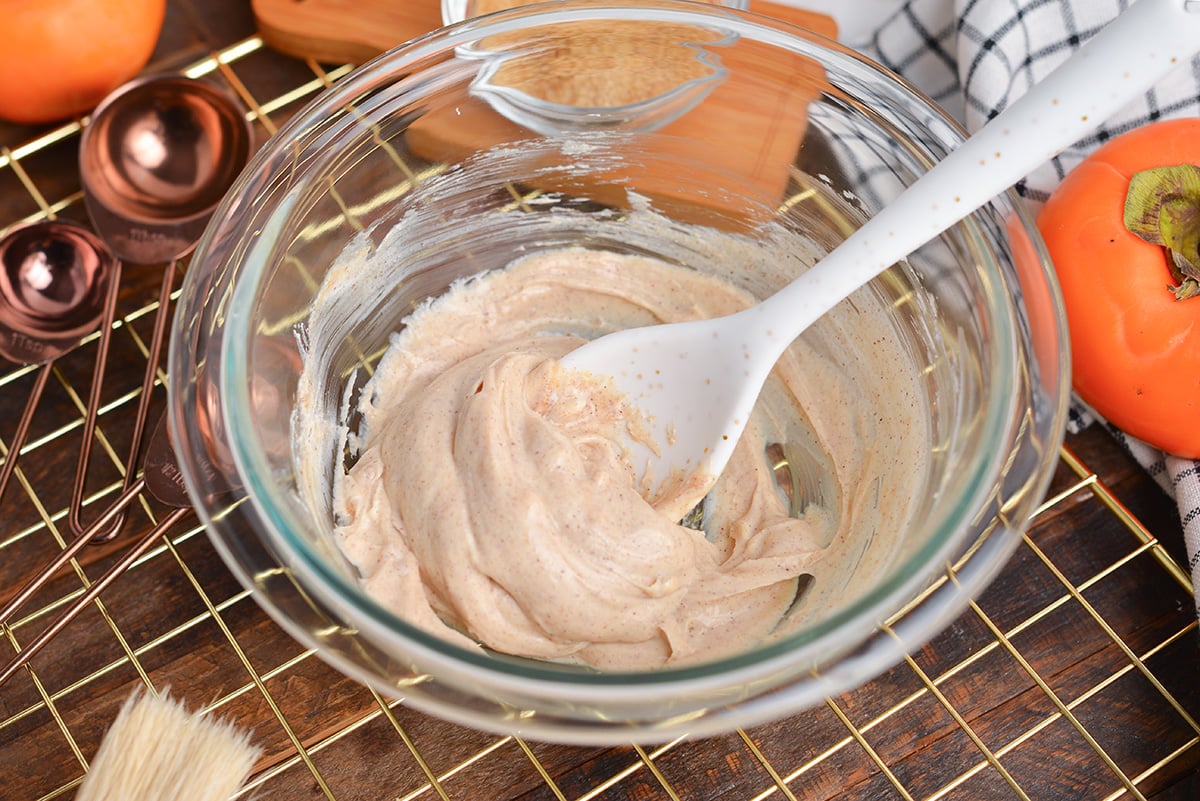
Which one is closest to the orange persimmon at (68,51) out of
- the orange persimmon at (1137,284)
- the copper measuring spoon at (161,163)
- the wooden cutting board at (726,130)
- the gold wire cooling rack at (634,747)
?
the copper measuring spoon at (161,163)

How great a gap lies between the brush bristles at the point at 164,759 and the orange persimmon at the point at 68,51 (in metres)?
0.77

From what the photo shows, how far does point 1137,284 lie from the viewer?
1.25 metres

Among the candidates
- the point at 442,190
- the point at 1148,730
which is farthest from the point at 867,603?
the point at 442,190

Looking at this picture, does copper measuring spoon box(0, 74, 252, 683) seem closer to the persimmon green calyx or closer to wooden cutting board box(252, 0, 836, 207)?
wooden cutting board box(252, 0, 836, 207)

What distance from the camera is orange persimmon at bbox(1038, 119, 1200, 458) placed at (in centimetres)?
125

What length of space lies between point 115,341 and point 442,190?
46 cm

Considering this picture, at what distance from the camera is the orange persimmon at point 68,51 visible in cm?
132

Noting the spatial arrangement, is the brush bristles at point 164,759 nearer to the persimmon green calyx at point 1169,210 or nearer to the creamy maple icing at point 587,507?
the creamy maple icing at point 587,507

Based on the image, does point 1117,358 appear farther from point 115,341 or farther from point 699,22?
point 115,341

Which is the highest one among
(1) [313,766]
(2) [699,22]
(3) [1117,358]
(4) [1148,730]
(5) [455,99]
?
(5) [455,99]

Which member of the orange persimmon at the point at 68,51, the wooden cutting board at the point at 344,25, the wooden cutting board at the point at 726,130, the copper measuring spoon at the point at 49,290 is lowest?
the wooden cutting board at the point at 726,130

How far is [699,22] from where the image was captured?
45.0 inches

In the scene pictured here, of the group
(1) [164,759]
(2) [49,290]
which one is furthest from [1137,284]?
(2) [49,290]

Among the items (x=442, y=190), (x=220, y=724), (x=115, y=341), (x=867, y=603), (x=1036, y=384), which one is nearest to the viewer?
(x=867, y=603)
